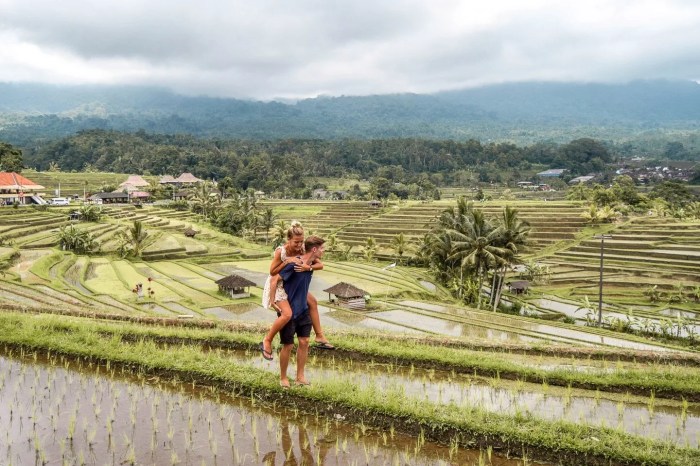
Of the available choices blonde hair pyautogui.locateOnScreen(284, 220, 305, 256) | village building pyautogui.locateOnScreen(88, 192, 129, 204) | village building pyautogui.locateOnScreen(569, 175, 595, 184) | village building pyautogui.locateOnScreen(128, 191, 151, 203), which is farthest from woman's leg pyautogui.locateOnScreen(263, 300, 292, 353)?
village building pyautogui.locateOnScreen(569, 175, 595, 184)

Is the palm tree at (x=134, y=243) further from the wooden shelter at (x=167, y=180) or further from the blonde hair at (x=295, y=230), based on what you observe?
the wooden shelter at (x=167, y=180)

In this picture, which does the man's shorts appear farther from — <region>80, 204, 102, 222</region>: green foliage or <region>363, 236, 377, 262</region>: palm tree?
<region>80, 204, 102, 222</region>: green foliage

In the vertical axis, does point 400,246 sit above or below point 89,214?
below

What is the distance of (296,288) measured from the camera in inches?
236

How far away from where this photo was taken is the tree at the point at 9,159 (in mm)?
60344

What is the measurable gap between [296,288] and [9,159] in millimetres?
66103

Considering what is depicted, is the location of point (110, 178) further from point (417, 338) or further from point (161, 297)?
point (417, 338)

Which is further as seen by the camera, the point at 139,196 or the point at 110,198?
the point at 139,196

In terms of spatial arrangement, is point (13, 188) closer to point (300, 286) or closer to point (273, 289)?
point (273, 289)

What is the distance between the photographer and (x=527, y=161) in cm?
12156

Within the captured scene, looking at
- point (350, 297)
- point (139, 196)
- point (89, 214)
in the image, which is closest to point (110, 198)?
point (139, 196)

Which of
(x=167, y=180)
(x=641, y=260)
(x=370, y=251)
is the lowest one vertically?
(x=370, y=251)

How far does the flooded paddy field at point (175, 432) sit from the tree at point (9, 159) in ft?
209

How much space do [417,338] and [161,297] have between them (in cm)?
1675
